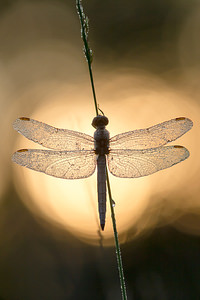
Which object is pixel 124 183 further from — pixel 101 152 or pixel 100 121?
pixel 100 121

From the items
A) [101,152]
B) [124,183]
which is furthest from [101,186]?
[124,183]

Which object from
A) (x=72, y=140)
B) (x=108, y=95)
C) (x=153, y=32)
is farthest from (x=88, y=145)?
(x=153, y=32)

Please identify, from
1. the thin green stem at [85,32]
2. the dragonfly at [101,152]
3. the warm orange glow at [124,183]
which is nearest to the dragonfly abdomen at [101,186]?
the dragonfly at [101,152]

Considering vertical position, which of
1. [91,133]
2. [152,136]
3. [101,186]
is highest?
[91,133]

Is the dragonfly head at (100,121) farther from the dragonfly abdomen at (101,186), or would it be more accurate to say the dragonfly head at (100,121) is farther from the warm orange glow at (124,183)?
the warm orange glow at (124,183)

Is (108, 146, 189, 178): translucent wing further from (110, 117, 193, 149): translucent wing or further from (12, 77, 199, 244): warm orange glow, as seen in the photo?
(12, 77, 199, 244): warm orange glow
